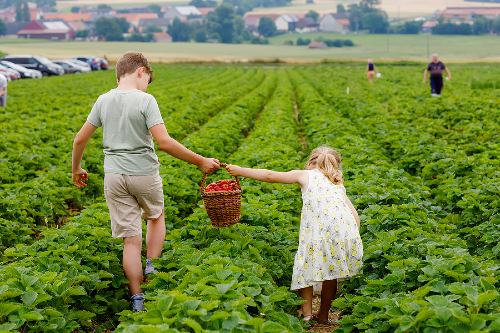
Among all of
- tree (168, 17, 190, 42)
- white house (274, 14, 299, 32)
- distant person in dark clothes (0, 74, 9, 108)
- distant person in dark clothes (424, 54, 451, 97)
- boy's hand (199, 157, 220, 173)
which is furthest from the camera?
white house (274, 14, 299, 32)

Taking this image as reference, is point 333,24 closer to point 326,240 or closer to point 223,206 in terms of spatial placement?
point 223,206

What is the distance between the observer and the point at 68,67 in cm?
5662

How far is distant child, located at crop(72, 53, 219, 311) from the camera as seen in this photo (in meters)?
6.41

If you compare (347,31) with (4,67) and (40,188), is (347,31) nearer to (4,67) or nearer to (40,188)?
(4,67)

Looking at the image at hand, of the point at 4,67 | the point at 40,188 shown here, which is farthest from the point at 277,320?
the point at 4,67

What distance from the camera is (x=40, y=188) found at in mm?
10422

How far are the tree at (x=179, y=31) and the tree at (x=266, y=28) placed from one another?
15950 mm

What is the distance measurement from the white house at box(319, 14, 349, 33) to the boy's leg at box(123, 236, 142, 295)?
16115cm

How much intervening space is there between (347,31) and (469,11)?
26235 millimetres

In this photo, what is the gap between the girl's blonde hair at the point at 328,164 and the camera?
6.72m

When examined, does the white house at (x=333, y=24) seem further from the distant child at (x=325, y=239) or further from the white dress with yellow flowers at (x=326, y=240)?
the white dress with yellow flowers at (x=326, y=240)

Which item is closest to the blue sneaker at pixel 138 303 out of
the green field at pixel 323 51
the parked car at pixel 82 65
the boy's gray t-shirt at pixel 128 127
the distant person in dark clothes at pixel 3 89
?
the boy's gray t-shirt at pixel 128 127

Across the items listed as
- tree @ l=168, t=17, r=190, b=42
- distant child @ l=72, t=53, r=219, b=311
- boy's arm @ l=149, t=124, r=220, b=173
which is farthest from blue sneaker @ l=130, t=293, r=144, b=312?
tree @ l=168, t=17, r=190, b=42

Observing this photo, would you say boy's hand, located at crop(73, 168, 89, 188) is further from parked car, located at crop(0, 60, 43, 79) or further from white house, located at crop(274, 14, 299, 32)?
white house, located at crop(274, 14, 299, 32)
